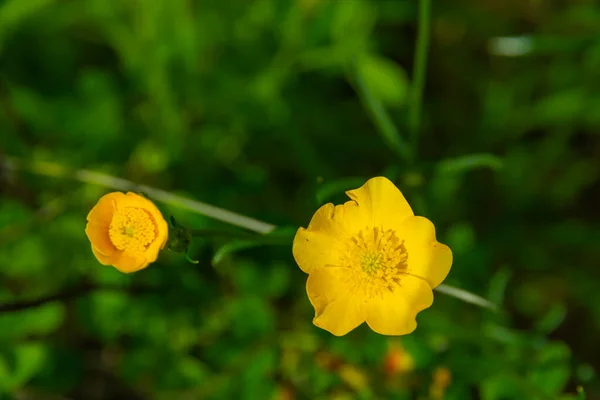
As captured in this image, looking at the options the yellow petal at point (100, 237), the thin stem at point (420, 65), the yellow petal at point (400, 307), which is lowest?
the yellow petal at point (400, 307)

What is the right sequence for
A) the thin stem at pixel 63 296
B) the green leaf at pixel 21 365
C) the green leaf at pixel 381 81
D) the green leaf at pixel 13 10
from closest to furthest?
the thin stem at pixel 63 296, the green leaf at pixel 21 365, the green leaf at pixel 13 10, the green leaf at pixel 381 81

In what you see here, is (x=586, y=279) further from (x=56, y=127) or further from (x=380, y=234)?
(x=56, y=127)

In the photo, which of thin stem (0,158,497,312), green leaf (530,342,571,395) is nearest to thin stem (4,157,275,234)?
thin stem (0,158,497,312)

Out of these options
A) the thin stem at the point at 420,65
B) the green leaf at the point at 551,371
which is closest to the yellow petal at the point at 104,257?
the thin stem at the point at 420,65

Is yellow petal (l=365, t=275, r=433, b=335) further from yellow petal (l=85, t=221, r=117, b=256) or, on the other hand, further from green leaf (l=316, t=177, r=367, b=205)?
yellow petal (l=85, t=221, r=117, b=256)

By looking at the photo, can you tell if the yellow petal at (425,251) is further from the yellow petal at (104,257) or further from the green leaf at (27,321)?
the green leaf at (27,321)

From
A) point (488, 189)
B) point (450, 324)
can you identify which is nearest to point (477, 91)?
point (488, 189)
